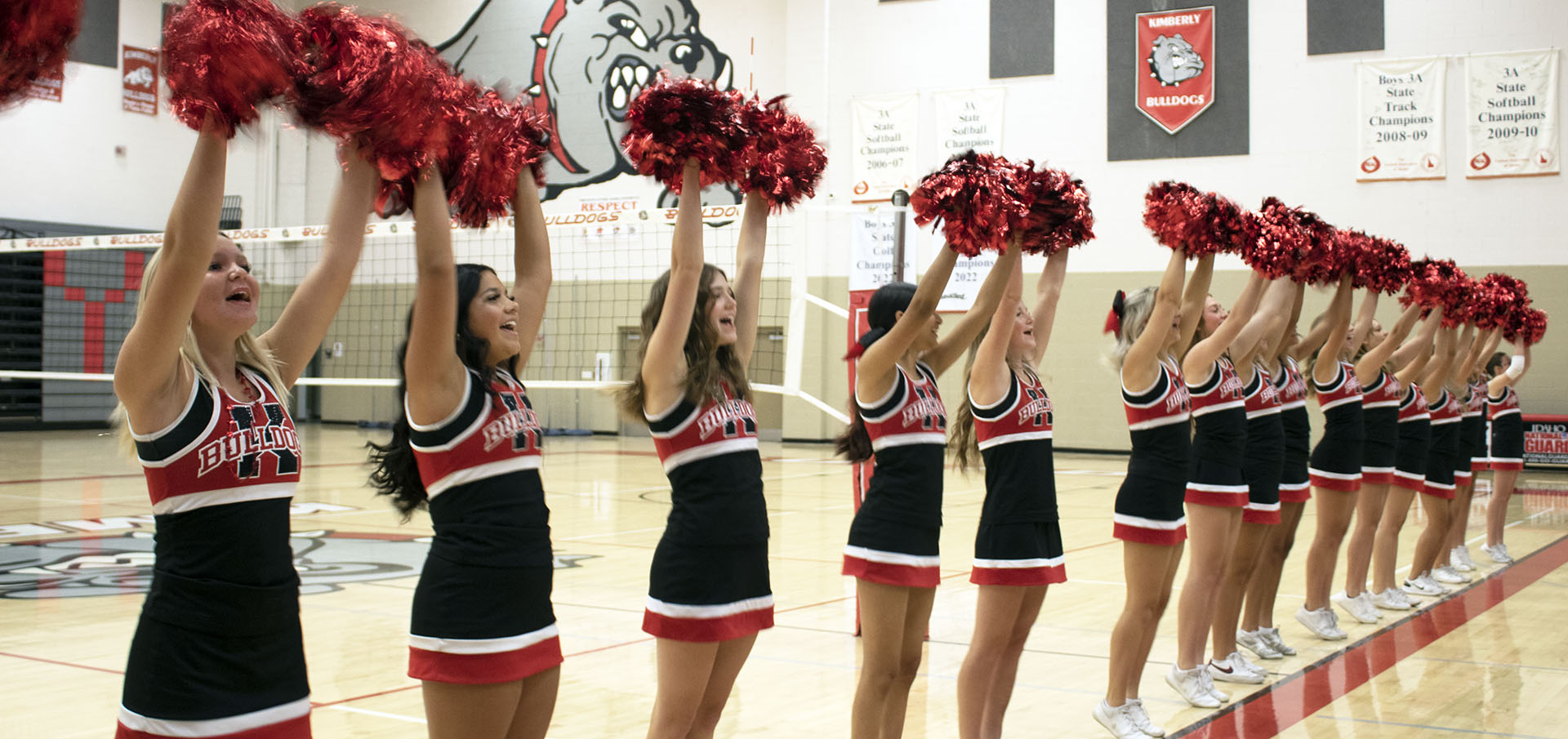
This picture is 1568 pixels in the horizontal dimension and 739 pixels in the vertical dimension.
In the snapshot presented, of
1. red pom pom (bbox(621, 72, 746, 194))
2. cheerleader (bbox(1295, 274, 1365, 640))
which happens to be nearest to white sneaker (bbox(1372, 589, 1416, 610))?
cheerleader (bbox(1295, 274, 1365, 640))

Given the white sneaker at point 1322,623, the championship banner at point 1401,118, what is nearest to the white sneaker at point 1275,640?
the white sneaker at point 1322,623

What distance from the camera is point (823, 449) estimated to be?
61.8 ft

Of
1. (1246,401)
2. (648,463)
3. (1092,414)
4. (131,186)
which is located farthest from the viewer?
(131,186)

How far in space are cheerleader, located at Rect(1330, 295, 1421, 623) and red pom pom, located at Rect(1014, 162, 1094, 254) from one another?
3.43 metres

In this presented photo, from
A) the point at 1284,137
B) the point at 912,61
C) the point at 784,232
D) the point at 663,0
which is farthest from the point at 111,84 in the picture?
the point at 1284,137

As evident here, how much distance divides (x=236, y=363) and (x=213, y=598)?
1.45 ft

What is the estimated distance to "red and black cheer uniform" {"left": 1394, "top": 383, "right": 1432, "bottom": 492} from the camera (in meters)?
7.14

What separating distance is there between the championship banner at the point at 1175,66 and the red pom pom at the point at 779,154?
1426cm

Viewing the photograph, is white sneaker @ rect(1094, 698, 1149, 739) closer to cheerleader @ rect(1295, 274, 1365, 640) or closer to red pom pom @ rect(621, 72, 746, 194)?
cheerleader @ rect(1295, 274, 1365, 640)

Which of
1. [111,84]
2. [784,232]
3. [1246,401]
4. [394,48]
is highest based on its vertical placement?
[111,84]

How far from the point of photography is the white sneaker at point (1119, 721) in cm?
411

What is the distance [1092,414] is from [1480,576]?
9475 millimetres

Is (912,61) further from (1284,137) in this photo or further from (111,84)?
(111,84)

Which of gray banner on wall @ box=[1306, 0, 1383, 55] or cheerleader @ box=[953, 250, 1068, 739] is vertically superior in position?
gray banner on wall @ box=[1306, 0, 1383, 55]
